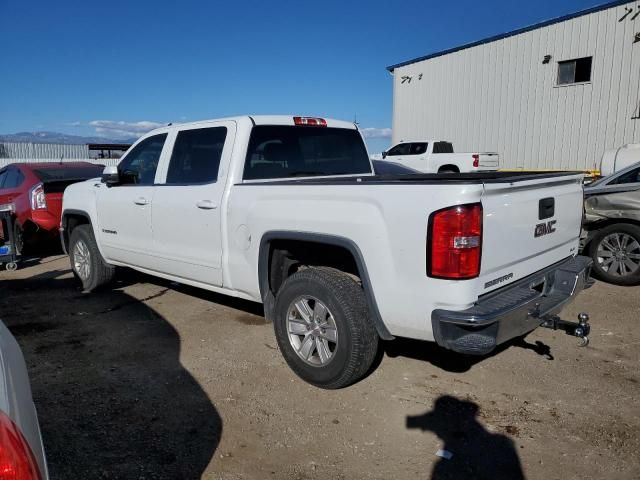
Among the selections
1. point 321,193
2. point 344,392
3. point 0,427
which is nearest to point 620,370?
point 344,392

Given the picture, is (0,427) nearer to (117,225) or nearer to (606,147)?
(117,225)

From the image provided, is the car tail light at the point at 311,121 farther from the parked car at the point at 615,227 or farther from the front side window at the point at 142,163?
the parked car at the point at 615,227

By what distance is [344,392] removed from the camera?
369cm

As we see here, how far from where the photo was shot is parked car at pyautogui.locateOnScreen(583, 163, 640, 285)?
620 cm

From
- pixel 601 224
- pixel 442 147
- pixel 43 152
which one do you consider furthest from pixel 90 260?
pixel 43 152

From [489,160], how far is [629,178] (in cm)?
1088

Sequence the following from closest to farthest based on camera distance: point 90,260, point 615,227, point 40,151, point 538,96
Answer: point 90,260
point 615,227
point 538,96
point 40,151

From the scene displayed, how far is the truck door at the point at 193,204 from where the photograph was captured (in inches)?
169

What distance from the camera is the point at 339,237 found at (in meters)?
3.32

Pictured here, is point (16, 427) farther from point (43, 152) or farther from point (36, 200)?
point (43, 152)

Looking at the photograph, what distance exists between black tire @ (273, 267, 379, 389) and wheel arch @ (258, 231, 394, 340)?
0.33 ft

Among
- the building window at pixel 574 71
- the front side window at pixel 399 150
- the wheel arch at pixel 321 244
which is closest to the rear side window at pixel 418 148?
the front side window at pixel 399 150

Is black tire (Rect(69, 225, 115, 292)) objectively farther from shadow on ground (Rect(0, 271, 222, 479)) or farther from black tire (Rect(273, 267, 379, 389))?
black tire (Rect(273, 267, 379, 389))

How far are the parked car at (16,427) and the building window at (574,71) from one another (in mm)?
17330
